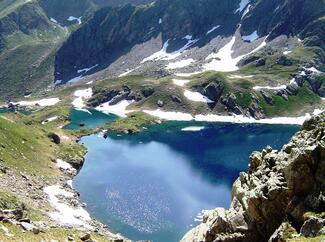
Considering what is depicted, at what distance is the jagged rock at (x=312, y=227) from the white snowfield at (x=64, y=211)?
48.2 meters

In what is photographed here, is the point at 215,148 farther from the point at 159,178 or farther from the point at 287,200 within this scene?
the point at 287,200

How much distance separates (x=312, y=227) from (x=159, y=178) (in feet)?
347

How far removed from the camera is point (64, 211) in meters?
86.2

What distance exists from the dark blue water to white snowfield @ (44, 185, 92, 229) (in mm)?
6569

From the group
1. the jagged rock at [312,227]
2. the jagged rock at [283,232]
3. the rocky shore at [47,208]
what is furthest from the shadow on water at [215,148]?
the jagged rock at [312,227]

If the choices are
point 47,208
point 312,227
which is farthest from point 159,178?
point 312,227

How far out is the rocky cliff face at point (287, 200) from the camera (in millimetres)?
32438

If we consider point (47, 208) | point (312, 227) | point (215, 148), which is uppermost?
point (312, 227)

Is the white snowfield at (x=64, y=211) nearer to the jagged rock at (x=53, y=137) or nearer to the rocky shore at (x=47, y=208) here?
the rocky shore at (x=47, y=208)

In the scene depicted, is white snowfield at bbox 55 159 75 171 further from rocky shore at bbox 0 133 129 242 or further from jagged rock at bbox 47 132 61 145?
jagged rock at bbox 47 132 61 145

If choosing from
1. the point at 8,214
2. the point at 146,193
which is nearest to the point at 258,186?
the point at 8,214

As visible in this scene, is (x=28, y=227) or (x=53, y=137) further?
(x=53, y=137)

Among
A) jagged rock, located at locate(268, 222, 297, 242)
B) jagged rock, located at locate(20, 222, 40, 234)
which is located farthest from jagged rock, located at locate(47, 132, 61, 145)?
jagged rock, located at locate(268, 222, 297, 242)

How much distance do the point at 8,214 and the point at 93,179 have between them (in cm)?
8158
